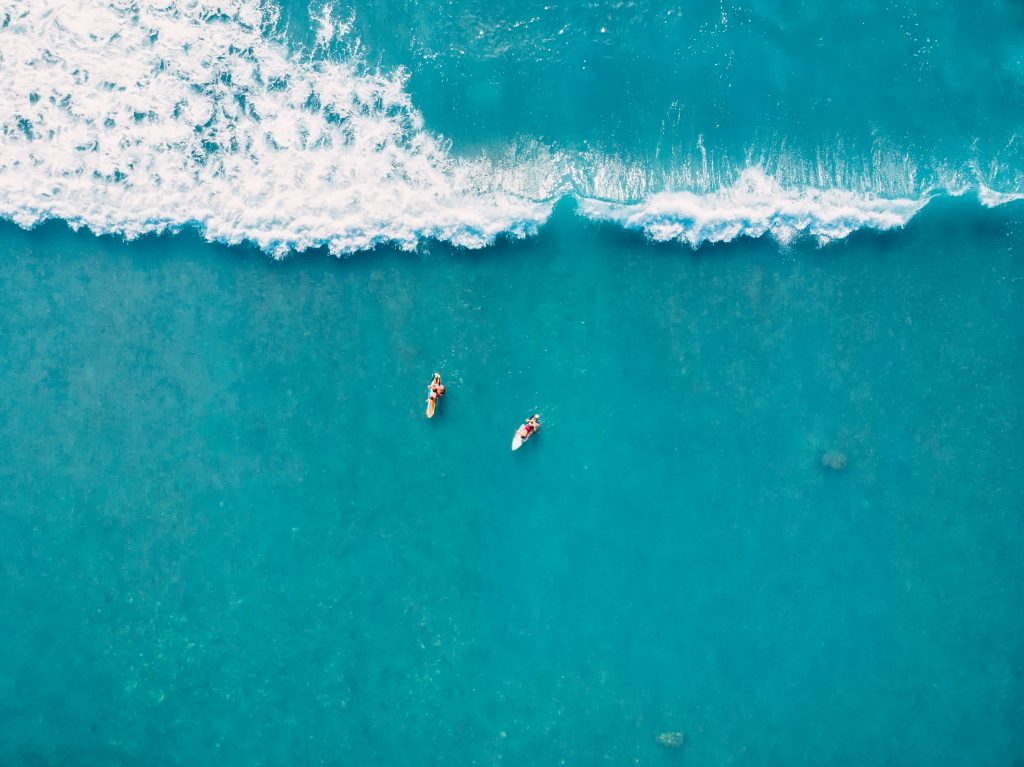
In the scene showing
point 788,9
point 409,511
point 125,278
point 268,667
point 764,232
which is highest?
point 788,9

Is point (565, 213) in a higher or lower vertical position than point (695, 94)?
lower

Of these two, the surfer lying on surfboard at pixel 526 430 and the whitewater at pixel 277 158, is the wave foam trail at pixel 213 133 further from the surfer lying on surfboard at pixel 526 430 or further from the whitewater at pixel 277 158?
the surfer lying on surfboard at pixel 526 430

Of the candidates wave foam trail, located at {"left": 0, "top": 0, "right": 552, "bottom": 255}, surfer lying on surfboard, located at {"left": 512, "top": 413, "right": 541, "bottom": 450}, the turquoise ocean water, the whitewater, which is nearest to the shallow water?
the turquoise ocean water

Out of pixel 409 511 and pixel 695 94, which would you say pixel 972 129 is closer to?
pixel 695 94

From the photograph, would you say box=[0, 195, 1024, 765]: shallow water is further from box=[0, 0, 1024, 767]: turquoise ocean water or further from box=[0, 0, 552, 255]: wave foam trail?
box=[0, 0, 552, 255]: wave foam trail

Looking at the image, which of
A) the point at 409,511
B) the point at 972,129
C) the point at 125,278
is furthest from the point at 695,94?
the point at 125,278

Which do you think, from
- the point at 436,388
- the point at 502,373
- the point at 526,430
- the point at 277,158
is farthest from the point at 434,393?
the point at 277,158
